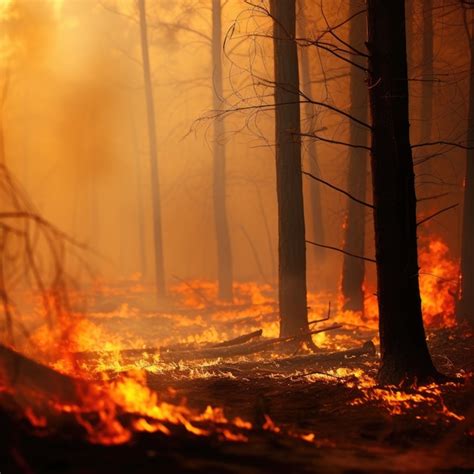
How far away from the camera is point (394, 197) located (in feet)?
25.7

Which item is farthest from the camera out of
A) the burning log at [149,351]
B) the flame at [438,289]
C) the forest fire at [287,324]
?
the flame at [438,289]

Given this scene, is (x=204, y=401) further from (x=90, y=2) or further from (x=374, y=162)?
(x=90, y=2)

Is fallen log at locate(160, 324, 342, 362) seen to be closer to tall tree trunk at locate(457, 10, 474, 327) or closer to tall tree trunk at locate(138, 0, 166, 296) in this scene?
tall tree trunk at locate(457, 10, 474, 327)

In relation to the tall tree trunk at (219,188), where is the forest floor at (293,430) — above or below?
below

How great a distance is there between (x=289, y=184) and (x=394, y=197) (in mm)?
4136

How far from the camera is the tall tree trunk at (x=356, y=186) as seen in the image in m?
17.0

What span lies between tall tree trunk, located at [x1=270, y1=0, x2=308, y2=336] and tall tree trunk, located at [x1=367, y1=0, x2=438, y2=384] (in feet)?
12.0

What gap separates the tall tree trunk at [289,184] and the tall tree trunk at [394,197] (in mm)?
3669

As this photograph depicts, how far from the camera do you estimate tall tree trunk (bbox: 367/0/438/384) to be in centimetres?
785

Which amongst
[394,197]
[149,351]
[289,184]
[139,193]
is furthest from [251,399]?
[139,193]

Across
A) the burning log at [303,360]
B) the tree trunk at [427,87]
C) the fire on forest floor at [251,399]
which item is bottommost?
the burning log at [303,360]

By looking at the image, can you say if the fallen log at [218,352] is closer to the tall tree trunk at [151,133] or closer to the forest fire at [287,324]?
the forest fire at [287,324]

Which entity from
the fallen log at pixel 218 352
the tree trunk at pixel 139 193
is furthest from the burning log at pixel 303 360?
the tree trunk at pixel 139 193

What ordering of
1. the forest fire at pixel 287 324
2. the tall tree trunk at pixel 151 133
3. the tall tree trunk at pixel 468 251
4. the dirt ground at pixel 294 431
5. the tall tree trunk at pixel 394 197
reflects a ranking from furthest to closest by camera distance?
the tall tree trunk at pixel 151 133
the tall tree trunk at pixel 468 251
the tall tree trunk at pixel 394 197
the forest fire at pixel 287 324
the dirt ground at pixel 294 431
